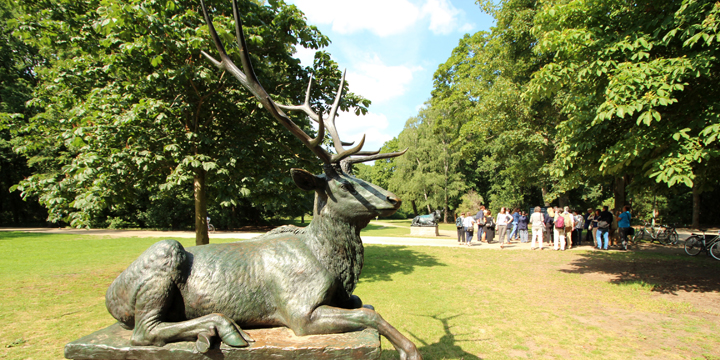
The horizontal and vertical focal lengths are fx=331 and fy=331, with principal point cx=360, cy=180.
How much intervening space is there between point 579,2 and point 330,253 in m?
8.40

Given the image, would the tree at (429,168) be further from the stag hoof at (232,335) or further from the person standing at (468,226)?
the stag hoof at (232,335)

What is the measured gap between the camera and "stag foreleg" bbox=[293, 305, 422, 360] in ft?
6.35

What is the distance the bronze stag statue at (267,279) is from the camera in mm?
1921

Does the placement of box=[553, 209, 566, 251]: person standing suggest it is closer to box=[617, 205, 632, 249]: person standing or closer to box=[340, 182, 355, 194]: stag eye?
box=[617, 205, 632, 249]: person standing

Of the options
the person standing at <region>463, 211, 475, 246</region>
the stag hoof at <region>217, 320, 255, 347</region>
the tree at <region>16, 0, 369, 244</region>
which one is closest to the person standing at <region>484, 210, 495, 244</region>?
the person standing at <region>463, 211, 475, 246</region>

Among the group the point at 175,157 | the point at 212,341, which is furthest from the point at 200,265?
the point at 175,157

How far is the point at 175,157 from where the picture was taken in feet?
19.8

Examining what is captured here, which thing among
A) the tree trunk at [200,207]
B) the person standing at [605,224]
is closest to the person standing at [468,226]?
the person standing at [605,224]

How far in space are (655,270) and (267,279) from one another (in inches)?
465

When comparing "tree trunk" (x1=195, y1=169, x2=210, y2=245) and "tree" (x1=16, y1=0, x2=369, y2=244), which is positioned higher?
"tree" (x1=16, y1=0, x2=369, y2=244)

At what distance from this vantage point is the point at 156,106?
5.29m

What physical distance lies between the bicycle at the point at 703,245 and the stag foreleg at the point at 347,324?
14.7m

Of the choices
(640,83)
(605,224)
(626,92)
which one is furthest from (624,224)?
(626,92)

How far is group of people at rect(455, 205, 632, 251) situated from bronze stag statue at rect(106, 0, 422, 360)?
13.7 meters
